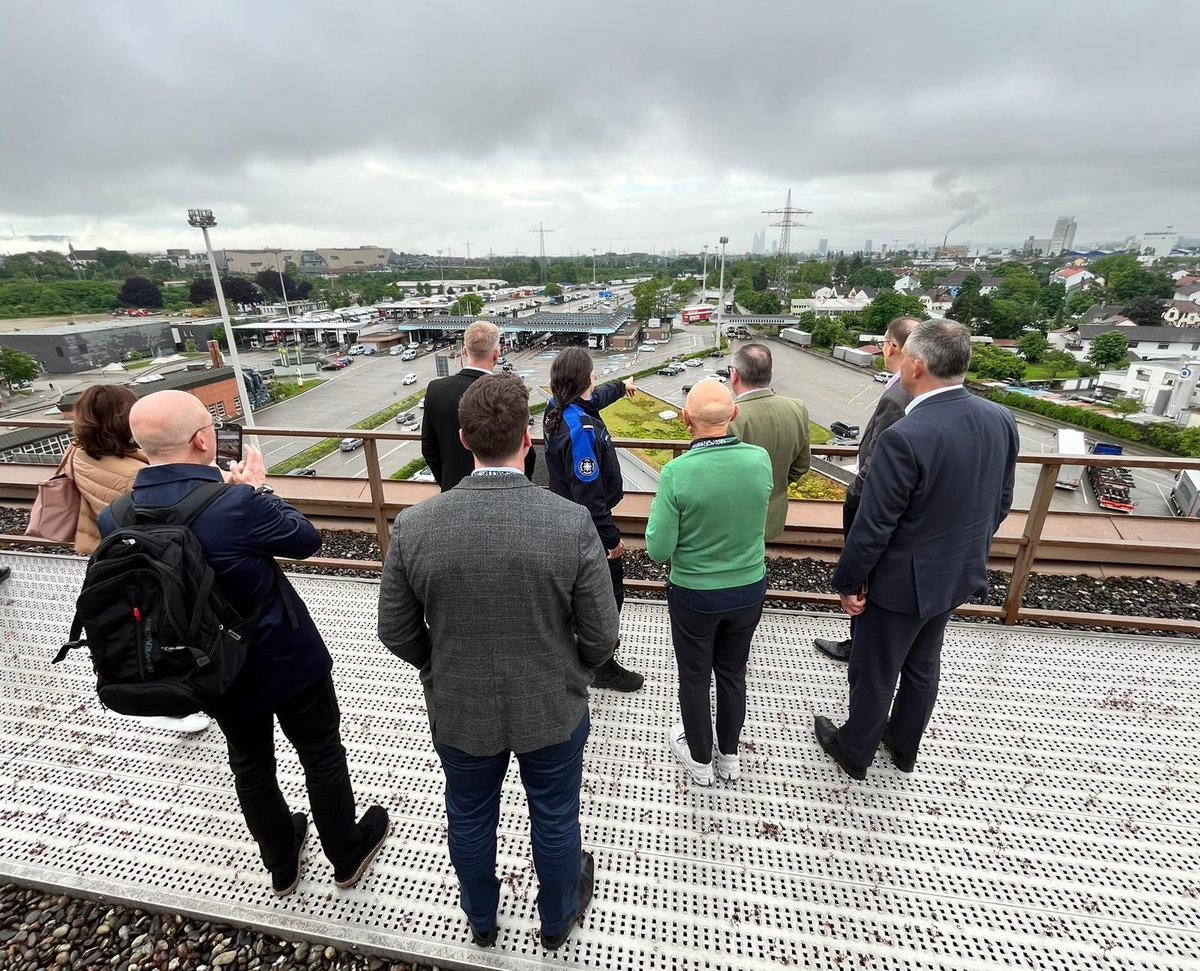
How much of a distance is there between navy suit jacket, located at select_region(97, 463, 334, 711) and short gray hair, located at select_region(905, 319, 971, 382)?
206 cm

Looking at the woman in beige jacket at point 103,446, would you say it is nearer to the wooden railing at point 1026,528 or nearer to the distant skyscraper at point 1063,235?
the wooden railing at point 1026,528

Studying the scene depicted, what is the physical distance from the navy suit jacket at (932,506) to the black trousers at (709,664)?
430 mm

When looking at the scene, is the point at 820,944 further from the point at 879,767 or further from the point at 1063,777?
the point at 1063,777

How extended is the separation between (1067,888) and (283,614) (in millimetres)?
2775

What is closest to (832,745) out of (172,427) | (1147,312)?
(172,427)

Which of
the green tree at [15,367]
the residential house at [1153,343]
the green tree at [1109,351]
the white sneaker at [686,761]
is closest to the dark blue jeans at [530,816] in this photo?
the white sneaker at [686,761]

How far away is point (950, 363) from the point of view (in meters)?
1.81

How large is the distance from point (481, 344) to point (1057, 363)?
43.8 metres

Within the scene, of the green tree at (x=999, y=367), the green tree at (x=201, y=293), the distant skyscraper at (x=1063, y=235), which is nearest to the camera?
the green tree at (x=999, y=367)

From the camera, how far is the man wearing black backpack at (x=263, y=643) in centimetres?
135

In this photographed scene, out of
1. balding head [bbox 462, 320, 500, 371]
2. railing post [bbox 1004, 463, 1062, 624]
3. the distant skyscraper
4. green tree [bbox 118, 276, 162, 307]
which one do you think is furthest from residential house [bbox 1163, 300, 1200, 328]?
the distant skyscraper

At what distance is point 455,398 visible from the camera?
8.41ft

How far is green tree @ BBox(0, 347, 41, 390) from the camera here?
28438mm

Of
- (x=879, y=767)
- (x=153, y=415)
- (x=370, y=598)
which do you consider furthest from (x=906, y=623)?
(x=370, y=598)
